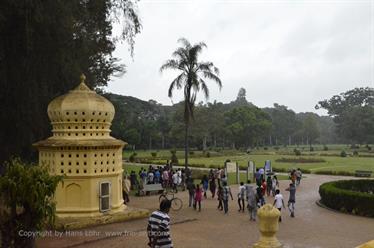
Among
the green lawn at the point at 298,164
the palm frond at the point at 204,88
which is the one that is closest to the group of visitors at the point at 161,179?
the palm frond at the point at 204,88

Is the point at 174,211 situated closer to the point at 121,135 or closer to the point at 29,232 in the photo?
the point at 29,232

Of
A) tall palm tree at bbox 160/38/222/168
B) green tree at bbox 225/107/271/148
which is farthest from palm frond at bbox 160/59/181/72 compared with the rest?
green tree at bbox 225/107/271/148

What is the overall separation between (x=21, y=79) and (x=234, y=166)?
17421mm

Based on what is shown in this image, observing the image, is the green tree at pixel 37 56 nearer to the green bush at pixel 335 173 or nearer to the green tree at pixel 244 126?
the green bush at pixel 335 173

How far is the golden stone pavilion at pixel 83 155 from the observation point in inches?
613

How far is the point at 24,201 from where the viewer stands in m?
9.47

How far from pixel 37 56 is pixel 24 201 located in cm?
775

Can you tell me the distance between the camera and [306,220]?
55.5 ft

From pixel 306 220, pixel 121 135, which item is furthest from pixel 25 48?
pixel 121 135

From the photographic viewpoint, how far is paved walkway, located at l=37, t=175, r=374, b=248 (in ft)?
42.7

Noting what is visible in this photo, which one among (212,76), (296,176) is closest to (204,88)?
(212,76)

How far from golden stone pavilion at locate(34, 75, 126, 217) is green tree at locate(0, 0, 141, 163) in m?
1.13

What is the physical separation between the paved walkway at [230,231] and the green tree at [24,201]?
3112 millimetres

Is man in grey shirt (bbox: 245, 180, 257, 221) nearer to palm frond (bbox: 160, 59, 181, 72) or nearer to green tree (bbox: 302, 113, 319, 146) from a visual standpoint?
palm frond (bbox: 160, 59, 181, 72)
